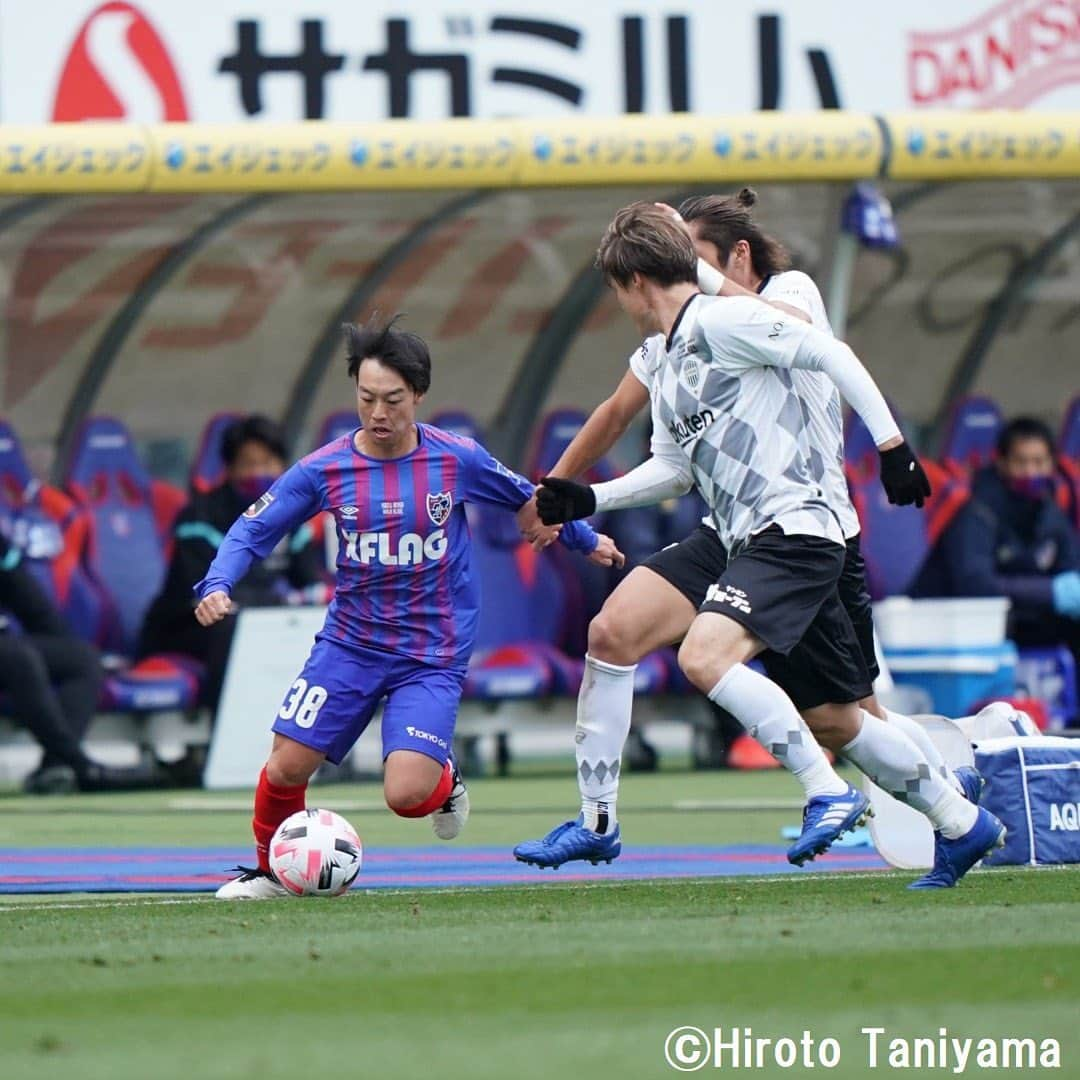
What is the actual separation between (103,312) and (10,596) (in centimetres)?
225

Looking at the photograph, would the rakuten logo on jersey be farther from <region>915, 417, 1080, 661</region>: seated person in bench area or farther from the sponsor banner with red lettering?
<region>915, 417, 1080, 661</region>: seated person in bench area

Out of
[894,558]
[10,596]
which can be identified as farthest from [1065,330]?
[10,596]

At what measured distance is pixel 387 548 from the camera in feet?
24.6

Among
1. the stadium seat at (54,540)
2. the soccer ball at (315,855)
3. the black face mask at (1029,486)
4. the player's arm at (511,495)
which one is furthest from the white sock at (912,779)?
the stadium seat at (54,540)

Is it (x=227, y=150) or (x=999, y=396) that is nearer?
(x=227, y=150)

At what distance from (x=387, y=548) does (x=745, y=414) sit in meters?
1.17

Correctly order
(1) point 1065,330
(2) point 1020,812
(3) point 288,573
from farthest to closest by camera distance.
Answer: (1) point 1065,330 → (3) point 288,573 → (2) point 1020,812

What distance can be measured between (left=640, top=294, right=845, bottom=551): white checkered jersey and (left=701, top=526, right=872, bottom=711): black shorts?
0.23ft

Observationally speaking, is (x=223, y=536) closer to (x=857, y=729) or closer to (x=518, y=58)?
(x=518, y=58)

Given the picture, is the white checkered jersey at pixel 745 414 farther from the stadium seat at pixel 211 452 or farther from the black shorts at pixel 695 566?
the stadium seat at pixel 211 452

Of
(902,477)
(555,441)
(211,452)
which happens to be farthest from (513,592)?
(902,477)

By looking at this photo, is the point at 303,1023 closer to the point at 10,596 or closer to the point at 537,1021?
the point at 537,1021

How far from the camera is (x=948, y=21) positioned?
1414 cm

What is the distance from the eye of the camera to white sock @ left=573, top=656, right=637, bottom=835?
7250mm
